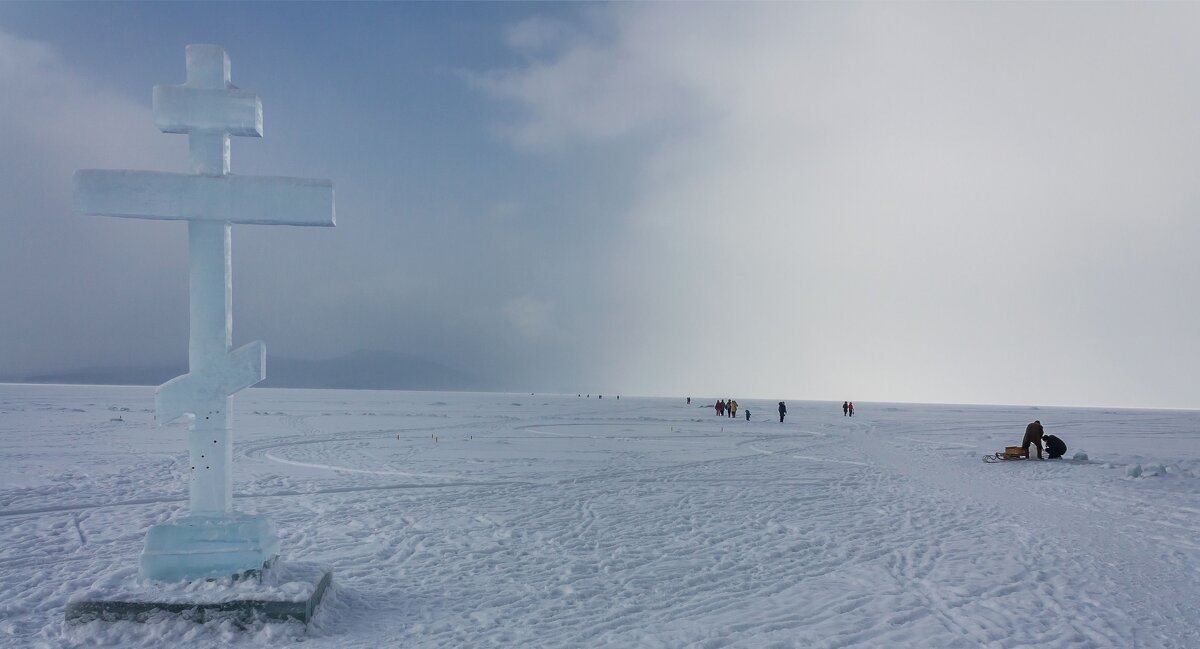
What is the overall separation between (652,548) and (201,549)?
4856 mm

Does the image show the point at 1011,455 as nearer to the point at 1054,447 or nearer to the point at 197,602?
the point at 1054,447

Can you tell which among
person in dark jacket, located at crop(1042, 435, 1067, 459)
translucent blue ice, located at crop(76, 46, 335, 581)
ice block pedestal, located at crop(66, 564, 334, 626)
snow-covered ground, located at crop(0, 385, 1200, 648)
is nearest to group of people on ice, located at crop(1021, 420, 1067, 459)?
person in dark jacket, located at crop(1042, 435, 1067, 459)

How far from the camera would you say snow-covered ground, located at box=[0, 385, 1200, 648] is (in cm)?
571

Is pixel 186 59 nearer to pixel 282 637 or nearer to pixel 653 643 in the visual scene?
pixel 282 637

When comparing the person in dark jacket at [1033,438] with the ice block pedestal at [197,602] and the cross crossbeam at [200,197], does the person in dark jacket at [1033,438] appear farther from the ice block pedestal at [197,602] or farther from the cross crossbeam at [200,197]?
the cross crossbeam at [200,197]

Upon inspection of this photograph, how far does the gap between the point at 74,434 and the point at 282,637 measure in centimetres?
2360

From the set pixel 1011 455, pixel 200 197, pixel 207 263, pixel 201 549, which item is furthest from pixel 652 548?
pixel 1011 455

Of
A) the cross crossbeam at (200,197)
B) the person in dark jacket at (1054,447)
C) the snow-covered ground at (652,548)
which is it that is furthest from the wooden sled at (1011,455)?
the cross crossbeam at (200,197)

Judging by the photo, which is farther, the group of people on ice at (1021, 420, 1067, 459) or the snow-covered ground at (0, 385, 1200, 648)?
the group of people on ice at (1021, 420, 1067, 459)

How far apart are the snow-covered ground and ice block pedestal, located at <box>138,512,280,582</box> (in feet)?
1.32

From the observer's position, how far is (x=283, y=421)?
33.1m

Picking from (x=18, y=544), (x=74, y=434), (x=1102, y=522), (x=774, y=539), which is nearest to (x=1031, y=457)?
(x=1102, y=522)

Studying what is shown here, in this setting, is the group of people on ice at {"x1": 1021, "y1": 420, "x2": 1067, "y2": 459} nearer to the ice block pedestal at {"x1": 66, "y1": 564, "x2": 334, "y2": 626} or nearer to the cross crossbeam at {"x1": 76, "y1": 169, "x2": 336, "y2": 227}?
the ice block pedestal at {"x1": 66, "y1": 564, "x2": 334, "y2": 626}

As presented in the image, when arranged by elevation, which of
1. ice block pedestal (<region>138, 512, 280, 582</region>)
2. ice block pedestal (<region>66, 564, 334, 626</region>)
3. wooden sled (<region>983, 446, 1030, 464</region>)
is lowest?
wooden sled (<region>983, 446, 1030, 464</region>)
